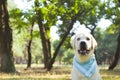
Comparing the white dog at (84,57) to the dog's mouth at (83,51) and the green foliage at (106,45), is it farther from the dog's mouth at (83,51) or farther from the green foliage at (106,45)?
the green foliage at (106,45)

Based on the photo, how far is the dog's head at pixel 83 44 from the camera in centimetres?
902

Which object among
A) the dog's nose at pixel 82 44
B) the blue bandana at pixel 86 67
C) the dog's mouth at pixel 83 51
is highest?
the dog's nose at pixel 82 44

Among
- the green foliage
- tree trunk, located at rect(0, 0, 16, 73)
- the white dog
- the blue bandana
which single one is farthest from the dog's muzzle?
the green foliage

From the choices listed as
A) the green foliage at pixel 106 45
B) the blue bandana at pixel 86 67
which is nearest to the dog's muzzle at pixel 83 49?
the blue bandana at pixel 86 67

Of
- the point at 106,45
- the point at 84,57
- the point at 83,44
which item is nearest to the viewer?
the point at 83,44

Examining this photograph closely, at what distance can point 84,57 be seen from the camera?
9.36 meters

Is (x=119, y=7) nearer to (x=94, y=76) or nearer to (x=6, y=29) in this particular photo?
(x=6, y=29)

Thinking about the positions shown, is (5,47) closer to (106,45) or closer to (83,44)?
(83,44)

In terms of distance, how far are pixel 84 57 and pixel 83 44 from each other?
0.47 meters

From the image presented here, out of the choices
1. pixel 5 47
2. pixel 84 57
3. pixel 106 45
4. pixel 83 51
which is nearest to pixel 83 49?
pixel 83 51

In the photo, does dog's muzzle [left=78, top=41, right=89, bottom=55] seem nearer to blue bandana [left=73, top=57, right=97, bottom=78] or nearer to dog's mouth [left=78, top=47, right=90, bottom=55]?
dog's mouth [left=78, top=47, right=90, bottom=55]

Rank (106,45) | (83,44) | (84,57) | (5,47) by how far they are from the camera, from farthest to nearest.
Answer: (106,45) → (5,47) → (84,57) → (83,44)

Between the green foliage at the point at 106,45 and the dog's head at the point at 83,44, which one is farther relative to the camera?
the green foliage at the point at 106,45

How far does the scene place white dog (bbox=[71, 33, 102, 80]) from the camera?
906 centimetres
